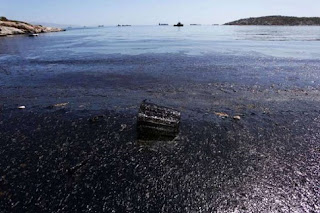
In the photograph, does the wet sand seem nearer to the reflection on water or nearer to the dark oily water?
the dark oily water

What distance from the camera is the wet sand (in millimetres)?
5824

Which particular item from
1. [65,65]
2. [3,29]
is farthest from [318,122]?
[3,29]

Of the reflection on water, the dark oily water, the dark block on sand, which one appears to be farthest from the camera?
the reflection on water

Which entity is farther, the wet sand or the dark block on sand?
the dark block on sand

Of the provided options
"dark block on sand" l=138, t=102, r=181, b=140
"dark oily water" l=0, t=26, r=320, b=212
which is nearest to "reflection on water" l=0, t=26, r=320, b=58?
"dark oily water" l=0, t=26, r=320, b=212

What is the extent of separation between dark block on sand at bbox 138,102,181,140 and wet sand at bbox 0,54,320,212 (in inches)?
17.1

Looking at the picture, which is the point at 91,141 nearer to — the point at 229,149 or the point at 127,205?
the point at 127,205

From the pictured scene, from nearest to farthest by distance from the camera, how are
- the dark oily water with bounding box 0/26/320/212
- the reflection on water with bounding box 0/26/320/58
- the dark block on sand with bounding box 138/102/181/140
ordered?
1. the dark oily water with bounding box 0/26/320/212
2. the dark block on sand with bounding box 138/102/181/140
3. the reflection on water with bounding box 0/26/320/58

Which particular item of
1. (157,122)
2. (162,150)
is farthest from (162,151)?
(157,122)

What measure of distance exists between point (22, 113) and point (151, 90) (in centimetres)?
672

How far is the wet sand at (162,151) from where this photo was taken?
5.82m

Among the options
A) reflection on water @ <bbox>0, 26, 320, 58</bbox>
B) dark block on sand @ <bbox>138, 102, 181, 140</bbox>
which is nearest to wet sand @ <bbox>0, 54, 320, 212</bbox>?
dark block on sand @ <bbox>138, 102, 181, 140</bbox>

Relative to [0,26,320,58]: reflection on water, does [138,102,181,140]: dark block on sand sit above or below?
above

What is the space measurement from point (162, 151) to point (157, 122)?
3.94ft
